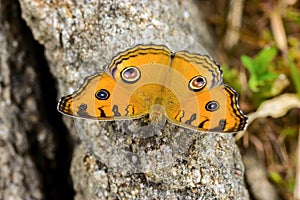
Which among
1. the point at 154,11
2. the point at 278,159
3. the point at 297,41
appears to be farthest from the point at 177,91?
the point at 297,41

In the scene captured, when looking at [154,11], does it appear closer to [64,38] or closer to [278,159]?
[64,38]

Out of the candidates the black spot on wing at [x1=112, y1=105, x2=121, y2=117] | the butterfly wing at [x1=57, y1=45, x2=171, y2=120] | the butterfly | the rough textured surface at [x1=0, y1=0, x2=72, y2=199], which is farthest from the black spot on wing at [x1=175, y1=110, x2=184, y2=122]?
the rough textured surface at [x1=0, y1=0, x2=72, y2=199]

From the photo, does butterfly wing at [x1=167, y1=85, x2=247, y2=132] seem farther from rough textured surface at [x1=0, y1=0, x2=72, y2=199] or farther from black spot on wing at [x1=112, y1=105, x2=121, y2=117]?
rough textured surface at [x1=0, y1=0, x2=72, y2=199]

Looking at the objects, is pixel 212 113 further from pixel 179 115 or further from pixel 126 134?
pixel 126 134

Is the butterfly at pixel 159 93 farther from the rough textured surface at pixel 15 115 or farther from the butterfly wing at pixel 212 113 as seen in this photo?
the rough textured surface at pixel 15 115

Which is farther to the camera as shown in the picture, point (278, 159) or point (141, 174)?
point (278, 159)

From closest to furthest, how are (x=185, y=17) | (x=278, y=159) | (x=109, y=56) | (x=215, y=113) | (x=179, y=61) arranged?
(x=215, y=113), (x=179, y=61), (x=109, y=56), (x=185, y=17), (x=278, y=159)
